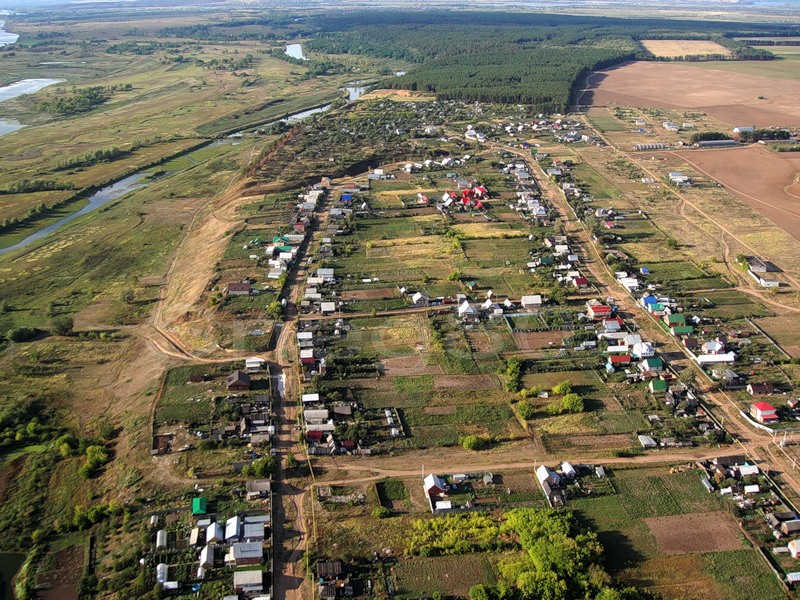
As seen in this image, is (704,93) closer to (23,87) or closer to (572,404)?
(572,404)

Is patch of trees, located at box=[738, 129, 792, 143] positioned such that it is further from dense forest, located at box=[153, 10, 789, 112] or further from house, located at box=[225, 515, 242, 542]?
house, located at box=[225, 515, 242, 542]

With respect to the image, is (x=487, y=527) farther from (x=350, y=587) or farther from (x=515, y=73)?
(x=515, y=73)

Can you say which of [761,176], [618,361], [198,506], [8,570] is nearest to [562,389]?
[618,361]

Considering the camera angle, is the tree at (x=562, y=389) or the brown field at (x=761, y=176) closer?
the tree at (x=562, y=389)

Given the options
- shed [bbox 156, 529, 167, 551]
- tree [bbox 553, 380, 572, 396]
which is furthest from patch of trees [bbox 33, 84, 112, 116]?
tree [bbox 553, 380, 572, 396]

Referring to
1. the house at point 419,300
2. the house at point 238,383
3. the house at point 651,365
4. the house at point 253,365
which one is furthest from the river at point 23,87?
the house at point 651,365

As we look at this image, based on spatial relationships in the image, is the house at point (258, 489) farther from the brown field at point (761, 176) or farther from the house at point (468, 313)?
the brown field at point (761, 176)
